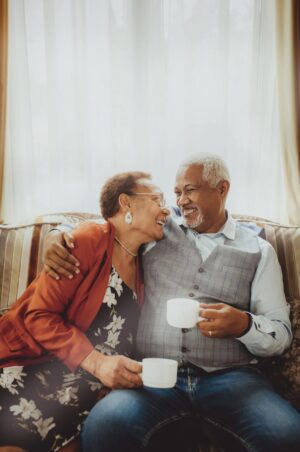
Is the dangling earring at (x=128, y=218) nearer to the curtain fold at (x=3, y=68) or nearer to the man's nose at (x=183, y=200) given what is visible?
the man's nose at (x=183, y=200)

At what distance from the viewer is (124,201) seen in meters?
1.56

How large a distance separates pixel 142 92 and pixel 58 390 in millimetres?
1562

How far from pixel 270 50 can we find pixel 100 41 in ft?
2.99

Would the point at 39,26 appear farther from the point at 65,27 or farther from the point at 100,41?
the point at 100,41

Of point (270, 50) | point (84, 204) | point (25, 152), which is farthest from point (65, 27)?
point (270, 50)

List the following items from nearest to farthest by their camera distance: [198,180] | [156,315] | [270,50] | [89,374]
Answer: [89,374] < [156,315] < [198,180] < [270,50]

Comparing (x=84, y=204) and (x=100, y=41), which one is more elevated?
(x=100, y=41)

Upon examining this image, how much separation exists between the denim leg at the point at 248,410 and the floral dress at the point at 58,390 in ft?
1.07

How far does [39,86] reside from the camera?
7.49 ft

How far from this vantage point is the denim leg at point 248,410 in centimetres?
117

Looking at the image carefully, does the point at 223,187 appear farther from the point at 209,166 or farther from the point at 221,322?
the point at 221,322

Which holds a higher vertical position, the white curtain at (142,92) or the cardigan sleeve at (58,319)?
the white curtain at (142,92)

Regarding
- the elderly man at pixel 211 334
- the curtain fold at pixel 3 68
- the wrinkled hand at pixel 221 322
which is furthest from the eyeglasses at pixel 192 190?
the curtain fold at pixel 3 68

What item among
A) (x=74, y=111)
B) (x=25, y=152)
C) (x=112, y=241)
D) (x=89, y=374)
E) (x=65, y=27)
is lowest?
(x=89, y=374)
